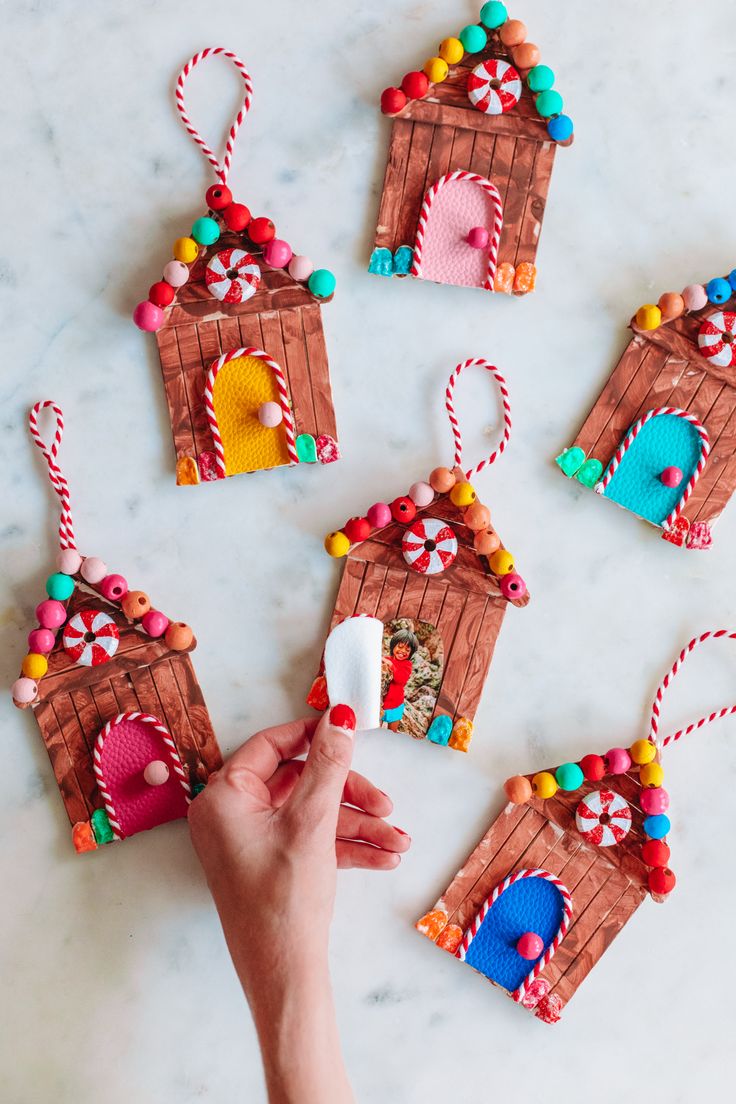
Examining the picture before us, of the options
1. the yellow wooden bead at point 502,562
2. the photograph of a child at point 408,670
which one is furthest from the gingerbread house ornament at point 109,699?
the yellow wooden bead at point 502,562

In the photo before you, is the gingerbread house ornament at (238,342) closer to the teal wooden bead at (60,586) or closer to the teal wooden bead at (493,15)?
the teal wooden bead at (60,586)

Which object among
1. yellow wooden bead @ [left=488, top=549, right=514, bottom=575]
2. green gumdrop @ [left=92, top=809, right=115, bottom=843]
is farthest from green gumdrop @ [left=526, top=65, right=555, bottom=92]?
green gumdrop @ [left=92, top=809, right=115, bottom=843]

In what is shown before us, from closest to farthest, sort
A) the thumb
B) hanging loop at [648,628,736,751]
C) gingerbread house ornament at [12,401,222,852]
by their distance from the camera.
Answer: the thumb, gingerbread house ornament at [12,401,222,852], hanging loop at [648,628,736,751]

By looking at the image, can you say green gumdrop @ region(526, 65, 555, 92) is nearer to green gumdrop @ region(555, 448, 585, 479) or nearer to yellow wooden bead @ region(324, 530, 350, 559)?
green gumdrop @ region(555, 448, 585, 479)

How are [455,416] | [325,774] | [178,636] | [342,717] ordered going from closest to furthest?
[325,774] → [342,717] → [178,636] → [455,416]

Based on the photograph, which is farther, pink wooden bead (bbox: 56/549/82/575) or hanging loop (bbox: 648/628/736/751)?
hanging loop (bbox: 648/628/736/751)

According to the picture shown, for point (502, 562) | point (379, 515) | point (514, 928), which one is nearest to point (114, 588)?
point (379, 515)

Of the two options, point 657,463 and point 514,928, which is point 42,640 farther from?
point 657,463
